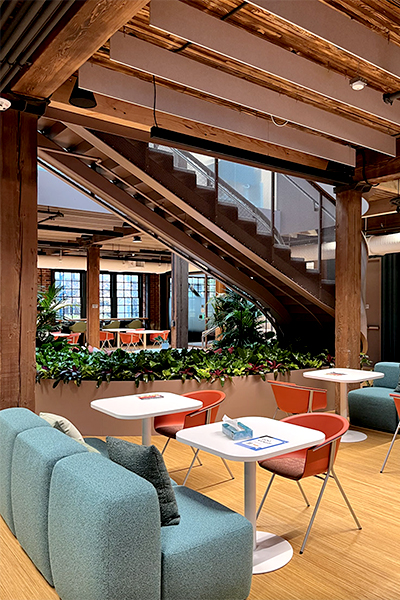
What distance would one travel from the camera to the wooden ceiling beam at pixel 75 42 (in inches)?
110

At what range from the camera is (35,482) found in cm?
275

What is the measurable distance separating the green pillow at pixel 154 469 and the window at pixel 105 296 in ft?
54.6

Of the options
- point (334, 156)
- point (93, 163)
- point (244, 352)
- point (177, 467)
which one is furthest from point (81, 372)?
point (334, 156)

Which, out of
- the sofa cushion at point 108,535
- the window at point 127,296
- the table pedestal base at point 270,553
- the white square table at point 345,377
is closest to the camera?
the sofa cushion at point 108,535

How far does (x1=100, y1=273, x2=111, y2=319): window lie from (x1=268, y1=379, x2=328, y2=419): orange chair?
1428 centimetres

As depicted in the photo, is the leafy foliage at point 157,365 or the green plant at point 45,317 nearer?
the leafy foliage at point 157,365

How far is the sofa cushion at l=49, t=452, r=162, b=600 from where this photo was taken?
2.14 metres

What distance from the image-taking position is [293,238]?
7145mm

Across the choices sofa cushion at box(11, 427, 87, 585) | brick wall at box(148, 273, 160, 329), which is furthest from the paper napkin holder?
brick wall at box(148, 273, 160, 329)

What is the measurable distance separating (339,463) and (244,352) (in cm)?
239

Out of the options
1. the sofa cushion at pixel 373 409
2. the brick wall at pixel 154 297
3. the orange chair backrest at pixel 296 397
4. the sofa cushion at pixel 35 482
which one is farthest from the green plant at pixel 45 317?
the brick wall at pixel 154 297

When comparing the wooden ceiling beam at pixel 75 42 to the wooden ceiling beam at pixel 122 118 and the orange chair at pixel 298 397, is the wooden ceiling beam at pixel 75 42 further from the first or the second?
the orange chair at pixel 298 397

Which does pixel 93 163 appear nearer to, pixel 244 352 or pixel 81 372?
pixel 81 372

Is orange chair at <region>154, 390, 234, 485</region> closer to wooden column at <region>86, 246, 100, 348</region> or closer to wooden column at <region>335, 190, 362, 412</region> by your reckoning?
wooden column at <region>335, 190, 362, 412</region>
